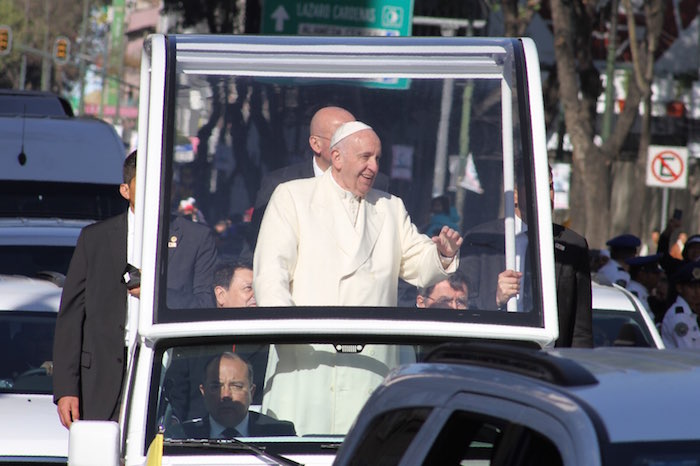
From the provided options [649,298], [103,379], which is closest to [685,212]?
[649,298]

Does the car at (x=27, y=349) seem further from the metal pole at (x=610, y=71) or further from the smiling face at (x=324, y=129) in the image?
the metal pole at (x=610, y=71)

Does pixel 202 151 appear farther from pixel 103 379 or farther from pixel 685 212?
pixel 685 212

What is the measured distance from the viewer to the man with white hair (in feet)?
15.9

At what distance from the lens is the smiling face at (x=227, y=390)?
4.76 metres

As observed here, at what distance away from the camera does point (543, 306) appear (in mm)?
4891

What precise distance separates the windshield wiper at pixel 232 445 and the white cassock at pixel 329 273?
0.25 metres

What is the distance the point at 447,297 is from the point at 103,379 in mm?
1595

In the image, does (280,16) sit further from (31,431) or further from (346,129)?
(346,129)

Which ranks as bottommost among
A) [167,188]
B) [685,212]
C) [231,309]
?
[685,212]

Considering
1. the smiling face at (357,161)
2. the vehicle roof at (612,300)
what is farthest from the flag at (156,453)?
the vehicle roof at (612,300)

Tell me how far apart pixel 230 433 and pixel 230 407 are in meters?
0.09

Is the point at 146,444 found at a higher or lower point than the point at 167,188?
lower

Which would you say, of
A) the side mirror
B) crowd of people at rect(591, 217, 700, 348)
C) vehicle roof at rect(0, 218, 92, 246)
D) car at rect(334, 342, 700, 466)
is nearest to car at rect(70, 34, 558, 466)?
the side mirror

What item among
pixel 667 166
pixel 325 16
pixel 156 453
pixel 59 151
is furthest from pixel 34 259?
pixel 667 166
